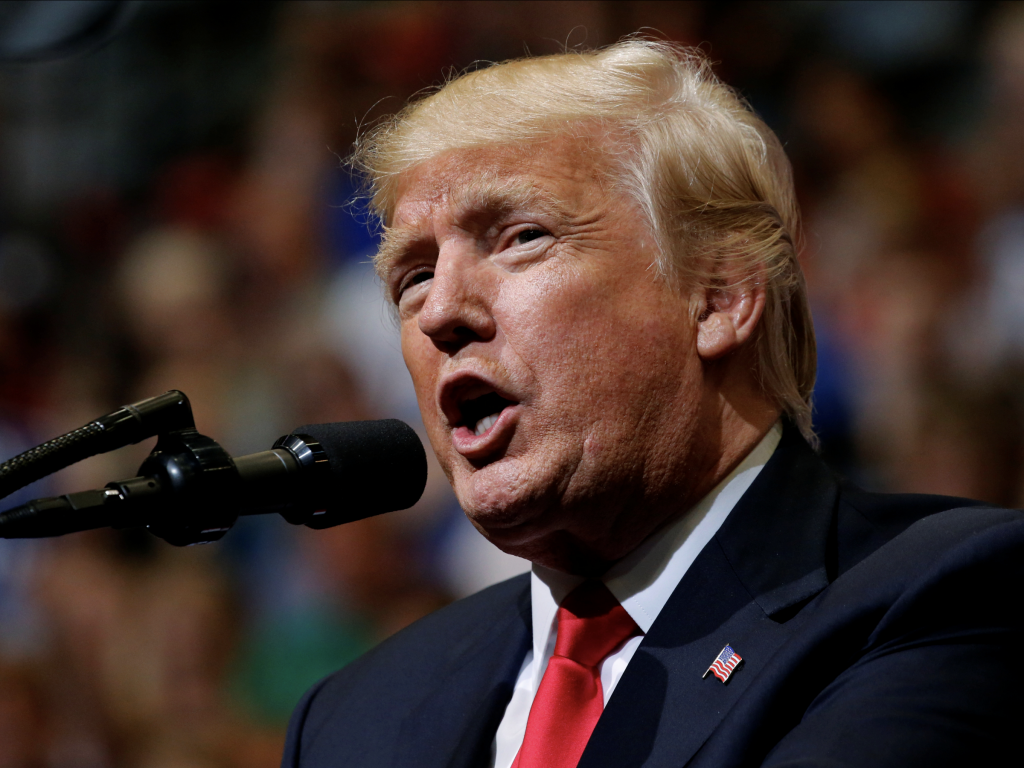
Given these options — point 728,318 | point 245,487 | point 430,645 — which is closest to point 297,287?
point 430,645

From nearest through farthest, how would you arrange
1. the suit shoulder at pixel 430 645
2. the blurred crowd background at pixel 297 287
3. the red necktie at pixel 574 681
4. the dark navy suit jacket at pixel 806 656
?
the dark navy suit jacket at pixel 806 656 < the red necktie at pixel 574 681 < the suit shoulder at pixel 430 645 < the blurred crowd background at pixel 297 287

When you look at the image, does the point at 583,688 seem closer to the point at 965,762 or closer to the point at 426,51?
the point at 965,762

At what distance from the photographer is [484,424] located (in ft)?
4.80

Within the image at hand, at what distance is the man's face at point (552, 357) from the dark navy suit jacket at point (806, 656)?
153 millimetres

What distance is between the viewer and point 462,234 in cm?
152

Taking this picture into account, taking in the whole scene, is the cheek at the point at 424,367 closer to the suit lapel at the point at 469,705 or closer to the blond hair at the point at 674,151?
the blond hair at the point at 674,151

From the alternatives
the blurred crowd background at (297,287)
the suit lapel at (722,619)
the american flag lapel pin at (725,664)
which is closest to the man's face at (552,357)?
the suit lapel at (722,619)

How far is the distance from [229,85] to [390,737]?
304 centimetres

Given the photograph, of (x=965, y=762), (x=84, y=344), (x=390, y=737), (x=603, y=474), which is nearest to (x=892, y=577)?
(x=965, y=762)

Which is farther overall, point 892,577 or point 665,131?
point 665,131

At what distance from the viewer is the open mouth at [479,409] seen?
1.47 meters

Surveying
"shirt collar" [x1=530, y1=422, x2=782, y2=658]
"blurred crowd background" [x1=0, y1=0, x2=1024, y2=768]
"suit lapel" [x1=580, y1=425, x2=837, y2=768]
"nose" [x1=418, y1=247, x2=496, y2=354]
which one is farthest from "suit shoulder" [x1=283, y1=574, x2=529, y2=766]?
"blurred crowd background" [x1=0, y1=0, x2=1024, y2=768]

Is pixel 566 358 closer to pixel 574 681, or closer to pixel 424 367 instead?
pixel 424 367

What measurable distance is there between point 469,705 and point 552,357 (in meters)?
0.56
